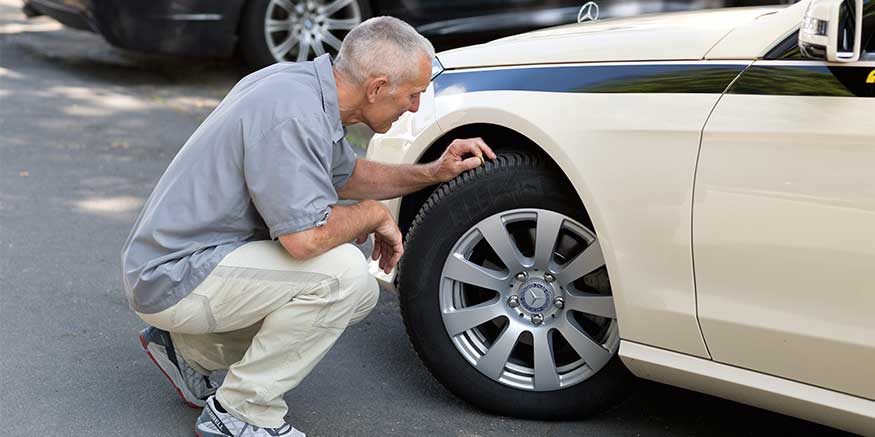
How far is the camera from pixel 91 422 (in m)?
3.45

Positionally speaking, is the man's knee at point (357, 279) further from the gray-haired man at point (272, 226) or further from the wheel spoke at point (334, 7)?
the wheel spoke at point (334, 7)

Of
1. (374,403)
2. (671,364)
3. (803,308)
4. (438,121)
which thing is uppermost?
(438,121)

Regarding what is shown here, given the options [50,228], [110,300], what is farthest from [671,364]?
[50,228]

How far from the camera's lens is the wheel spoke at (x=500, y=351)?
3469 millimetres

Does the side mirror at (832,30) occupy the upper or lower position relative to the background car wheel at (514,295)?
upper

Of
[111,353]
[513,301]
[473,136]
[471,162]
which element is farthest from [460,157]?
[111,353]

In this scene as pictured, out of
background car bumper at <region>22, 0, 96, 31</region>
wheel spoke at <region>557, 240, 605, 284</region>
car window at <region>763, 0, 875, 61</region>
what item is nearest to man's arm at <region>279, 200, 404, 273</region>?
wheel spoke at <region>557, 240, 605, 284</region>

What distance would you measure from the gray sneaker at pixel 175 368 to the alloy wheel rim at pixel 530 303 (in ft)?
2.52

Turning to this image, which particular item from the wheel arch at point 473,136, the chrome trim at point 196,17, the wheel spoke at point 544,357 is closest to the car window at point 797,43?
the wheel arch at point 473,136

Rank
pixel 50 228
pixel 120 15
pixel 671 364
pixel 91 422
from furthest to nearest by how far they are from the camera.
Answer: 1. pixel 120 15
2. pixel 50 228
3. pixel 91 422
4. pixel 671 364

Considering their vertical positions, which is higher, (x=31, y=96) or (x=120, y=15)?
(x=120, y=15)

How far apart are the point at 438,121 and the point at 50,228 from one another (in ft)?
7.73

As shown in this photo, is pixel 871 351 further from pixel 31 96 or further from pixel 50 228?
pixel 31 96

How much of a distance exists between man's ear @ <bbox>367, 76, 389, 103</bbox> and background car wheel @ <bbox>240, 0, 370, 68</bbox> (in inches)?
176
